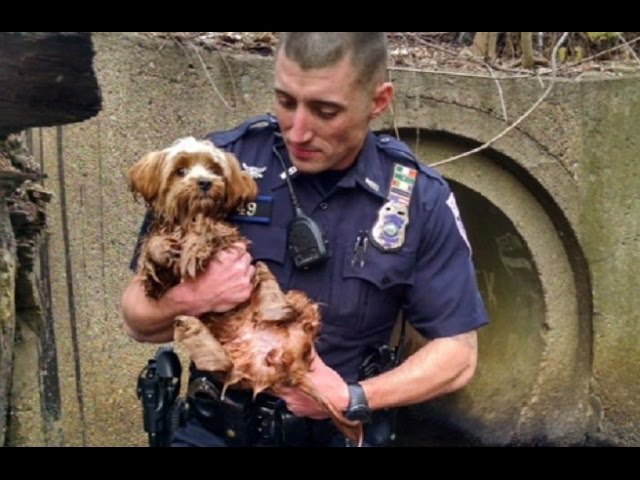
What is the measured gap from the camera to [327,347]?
3590mm

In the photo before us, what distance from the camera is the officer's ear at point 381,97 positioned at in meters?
3.53

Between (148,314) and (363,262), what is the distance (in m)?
0.70

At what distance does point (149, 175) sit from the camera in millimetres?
3465

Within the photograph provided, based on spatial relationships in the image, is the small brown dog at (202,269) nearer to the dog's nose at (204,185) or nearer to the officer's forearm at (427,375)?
the dog's nose at (204,185)

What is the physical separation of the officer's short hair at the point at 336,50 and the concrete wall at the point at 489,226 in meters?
2.11

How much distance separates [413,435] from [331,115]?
4.49 meters

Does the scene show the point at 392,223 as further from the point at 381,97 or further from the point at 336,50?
the point at 336,50

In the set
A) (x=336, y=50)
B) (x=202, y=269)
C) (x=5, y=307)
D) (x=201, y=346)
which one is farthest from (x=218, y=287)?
(x=5, y=307)

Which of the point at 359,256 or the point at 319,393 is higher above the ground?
the point at 359,256

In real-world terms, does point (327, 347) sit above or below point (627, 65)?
below

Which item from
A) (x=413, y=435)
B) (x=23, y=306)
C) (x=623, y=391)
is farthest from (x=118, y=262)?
(x=623, y=391)

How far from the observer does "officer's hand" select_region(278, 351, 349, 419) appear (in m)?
3.38

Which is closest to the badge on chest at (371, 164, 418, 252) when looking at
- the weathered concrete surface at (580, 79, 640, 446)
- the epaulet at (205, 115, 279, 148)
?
the epaulet at (205, 115, 279, 148)

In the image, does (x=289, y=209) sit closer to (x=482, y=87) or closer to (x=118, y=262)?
(x=118, y=262)
